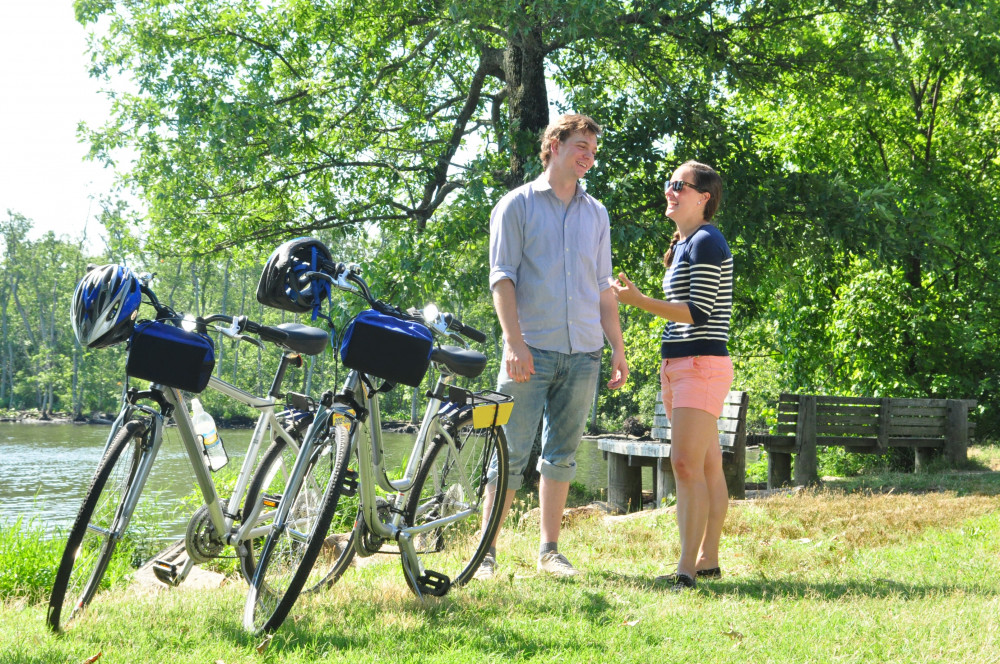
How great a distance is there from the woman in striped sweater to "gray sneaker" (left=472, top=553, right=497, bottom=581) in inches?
32.9

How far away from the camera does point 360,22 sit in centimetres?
1310

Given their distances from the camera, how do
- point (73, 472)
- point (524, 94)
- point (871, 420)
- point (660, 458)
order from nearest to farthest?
point (660, 458), point (524, 94), point (871, 420), point (73, 472)

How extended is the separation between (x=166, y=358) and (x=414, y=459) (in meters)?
1.20

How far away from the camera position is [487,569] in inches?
184

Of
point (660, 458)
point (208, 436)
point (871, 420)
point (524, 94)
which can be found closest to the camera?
point (208, 436)

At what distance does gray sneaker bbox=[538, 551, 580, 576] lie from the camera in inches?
183

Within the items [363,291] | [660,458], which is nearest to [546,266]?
[363,291]

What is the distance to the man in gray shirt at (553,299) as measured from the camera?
4499 millimetres

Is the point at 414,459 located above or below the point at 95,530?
above

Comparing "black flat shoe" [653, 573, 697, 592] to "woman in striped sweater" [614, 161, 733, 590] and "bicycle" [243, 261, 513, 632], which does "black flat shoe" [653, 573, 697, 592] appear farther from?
"bicycle" [243, 261, 513, 632]

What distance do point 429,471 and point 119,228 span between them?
42.0 ft

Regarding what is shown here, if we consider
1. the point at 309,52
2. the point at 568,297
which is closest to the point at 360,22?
the point at 309,52

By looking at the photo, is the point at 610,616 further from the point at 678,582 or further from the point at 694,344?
the point at 694,344

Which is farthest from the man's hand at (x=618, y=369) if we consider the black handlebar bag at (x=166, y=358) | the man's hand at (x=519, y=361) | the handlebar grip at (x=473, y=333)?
the black handlebar bag at (x=166, y=358)
